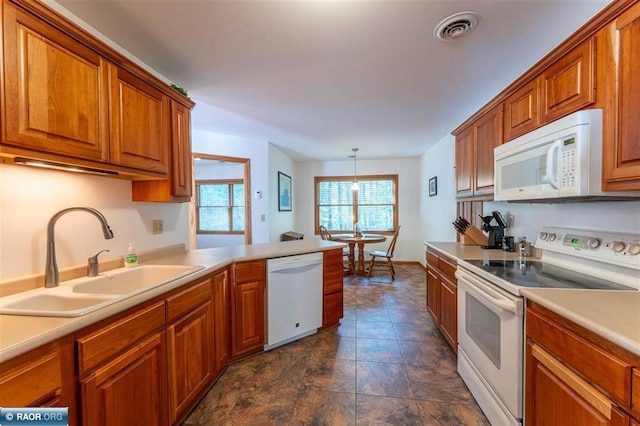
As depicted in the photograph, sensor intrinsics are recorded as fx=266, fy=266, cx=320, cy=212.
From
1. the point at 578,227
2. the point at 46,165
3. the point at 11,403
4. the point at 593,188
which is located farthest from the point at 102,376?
the point at 578,227

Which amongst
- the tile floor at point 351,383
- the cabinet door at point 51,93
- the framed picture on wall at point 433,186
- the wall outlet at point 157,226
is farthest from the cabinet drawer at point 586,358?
the framed picture on wall at point 433,186

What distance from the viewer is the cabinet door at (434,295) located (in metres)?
2.51

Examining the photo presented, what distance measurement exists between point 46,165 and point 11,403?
1.02 m

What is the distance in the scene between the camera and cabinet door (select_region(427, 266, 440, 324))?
251 centimetres

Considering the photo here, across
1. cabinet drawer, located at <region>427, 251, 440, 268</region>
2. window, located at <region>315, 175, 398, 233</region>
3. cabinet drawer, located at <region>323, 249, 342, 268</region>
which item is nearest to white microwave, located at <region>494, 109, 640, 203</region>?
cabinet drawer, located at <region>427, 251, 440, 268</region>

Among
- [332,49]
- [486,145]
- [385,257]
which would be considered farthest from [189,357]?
[385,257]

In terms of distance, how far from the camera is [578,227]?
5.53ft

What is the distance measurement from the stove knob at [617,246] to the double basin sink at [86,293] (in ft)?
7.41

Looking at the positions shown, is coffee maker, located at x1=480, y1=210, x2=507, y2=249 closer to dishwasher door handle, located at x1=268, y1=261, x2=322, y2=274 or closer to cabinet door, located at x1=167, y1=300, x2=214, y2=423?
dishwasher door handle, located at x1=268, y1=261, x2=322, y2=274

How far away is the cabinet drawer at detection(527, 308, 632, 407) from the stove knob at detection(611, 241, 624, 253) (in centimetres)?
59

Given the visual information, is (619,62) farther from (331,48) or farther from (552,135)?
(331,48)

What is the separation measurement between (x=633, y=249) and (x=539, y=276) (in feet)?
1.26

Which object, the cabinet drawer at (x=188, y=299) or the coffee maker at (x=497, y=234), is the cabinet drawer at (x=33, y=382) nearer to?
the cabinet drawer at (x=188, y=299)

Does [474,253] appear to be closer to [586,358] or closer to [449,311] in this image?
[449,311]
